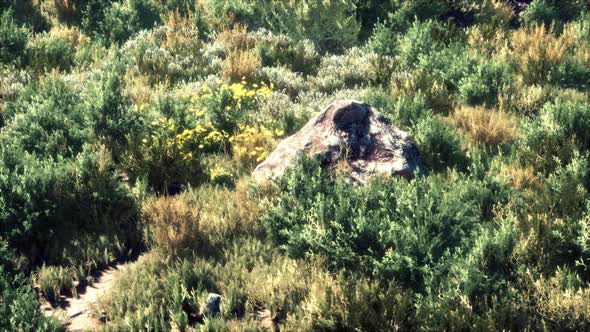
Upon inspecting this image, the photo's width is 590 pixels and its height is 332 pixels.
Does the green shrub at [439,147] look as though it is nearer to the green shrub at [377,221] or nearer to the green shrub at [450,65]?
the green shrub at [377,221]

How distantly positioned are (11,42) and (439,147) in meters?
8.28

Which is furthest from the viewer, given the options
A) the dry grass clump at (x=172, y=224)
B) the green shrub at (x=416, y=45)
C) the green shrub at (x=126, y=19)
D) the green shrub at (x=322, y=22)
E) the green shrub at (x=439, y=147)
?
the green shrub at (x=126, y=19)

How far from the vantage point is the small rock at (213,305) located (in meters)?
4.84

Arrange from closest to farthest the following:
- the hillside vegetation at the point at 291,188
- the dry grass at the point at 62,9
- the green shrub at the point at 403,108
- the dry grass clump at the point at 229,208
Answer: the hillside vegetation at the point at 291,188, the dry grass clump at the point at 229,208, the green shrub at the point at 403,108, the dry grass at the point at 62,9

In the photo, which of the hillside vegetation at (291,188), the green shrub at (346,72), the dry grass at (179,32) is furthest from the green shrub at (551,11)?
the dry grass at (179,32)

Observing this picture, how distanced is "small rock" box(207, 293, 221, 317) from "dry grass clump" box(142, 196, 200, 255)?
2.56ft

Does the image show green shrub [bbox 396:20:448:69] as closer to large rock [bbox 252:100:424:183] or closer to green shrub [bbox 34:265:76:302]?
large rock [bbox 252:100:424:183]

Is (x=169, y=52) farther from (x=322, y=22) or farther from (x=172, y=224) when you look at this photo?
(x=172, y=224)

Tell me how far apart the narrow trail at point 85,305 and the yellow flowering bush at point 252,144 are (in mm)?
2307

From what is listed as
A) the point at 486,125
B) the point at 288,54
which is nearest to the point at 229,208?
the point at 486,125

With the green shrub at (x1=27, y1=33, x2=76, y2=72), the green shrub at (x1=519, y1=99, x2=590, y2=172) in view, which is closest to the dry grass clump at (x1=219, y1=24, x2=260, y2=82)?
the green shrub at (x1=27, y1=33, x2=76, y2=72)

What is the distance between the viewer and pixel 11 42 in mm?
10500

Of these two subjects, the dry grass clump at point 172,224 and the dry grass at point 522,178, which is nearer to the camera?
the dry grass clump at point 172,224

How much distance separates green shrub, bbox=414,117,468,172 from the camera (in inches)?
285
